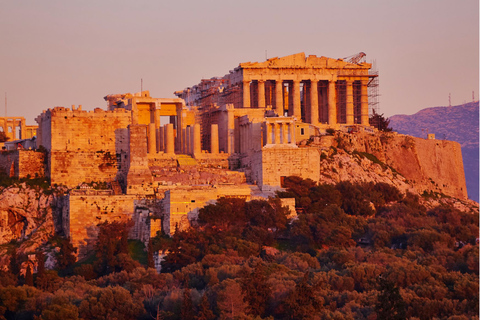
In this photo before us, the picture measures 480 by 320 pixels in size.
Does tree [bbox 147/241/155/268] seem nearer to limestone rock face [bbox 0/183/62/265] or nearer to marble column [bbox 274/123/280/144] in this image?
limestone rock face [bbox 0/183/62/265]

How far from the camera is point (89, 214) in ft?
223

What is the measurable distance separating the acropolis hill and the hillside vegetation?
5.35ft

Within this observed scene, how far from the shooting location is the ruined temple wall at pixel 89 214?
6756 cm

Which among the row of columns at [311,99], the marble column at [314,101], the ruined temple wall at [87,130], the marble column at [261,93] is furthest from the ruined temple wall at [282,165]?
the marble column at [314,101]

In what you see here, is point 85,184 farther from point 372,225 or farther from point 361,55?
point 361,55

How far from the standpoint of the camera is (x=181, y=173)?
7456 centimetres

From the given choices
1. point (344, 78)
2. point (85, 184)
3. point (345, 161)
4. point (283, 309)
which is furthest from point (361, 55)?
point (283, 309)

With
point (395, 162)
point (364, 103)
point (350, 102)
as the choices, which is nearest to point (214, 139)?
point (350, 102)

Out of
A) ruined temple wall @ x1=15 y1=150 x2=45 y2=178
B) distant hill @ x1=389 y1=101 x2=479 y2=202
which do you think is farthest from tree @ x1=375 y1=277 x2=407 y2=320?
distant hill @ x1=389 y1=101 x2=479 y2=202

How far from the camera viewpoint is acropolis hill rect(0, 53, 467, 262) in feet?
226

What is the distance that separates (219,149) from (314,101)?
967 centimetres

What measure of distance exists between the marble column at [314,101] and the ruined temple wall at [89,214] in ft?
72.6

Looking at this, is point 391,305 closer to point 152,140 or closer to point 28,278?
point 28,278

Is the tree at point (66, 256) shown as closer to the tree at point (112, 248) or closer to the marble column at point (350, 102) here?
the tree at point (112, 248)
